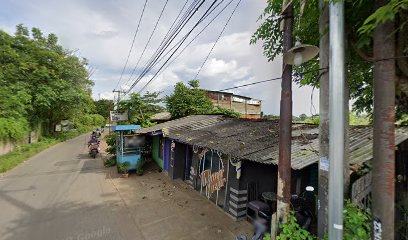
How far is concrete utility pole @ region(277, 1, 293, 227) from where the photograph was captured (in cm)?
363

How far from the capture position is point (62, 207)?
25.3 feet

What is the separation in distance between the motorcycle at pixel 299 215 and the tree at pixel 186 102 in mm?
14482

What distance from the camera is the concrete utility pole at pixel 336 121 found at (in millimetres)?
2418

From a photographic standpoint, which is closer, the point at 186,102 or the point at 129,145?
the point at 129,145

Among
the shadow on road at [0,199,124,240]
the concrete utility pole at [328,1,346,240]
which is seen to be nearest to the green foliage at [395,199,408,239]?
the concrete utility pole at [328,1,346,240]

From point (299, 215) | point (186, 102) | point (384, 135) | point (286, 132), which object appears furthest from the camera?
point (186, 102)

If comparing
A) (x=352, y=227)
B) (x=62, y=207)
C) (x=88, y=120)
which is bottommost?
(x=62, y=207)

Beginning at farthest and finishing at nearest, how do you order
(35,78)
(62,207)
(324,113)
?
1. (35,78)
2. (62,207)
3. (324,113)

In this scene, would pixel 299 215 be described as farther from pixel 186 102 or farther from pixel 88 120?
pixel 88 120

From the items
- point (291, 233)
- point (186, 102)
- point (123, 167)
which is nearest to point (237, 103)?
point (186, 102)

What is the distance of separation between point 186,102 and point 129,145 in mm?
7964

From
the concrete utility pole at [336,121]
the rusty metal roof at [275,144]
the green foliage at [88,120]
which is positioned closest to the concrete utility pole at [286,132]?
the rusty metal roof at [275,144]

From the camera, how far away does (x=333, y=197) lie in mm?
2439

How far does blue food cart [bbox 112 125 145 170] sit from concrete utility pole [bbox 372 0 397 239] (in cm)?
1128
